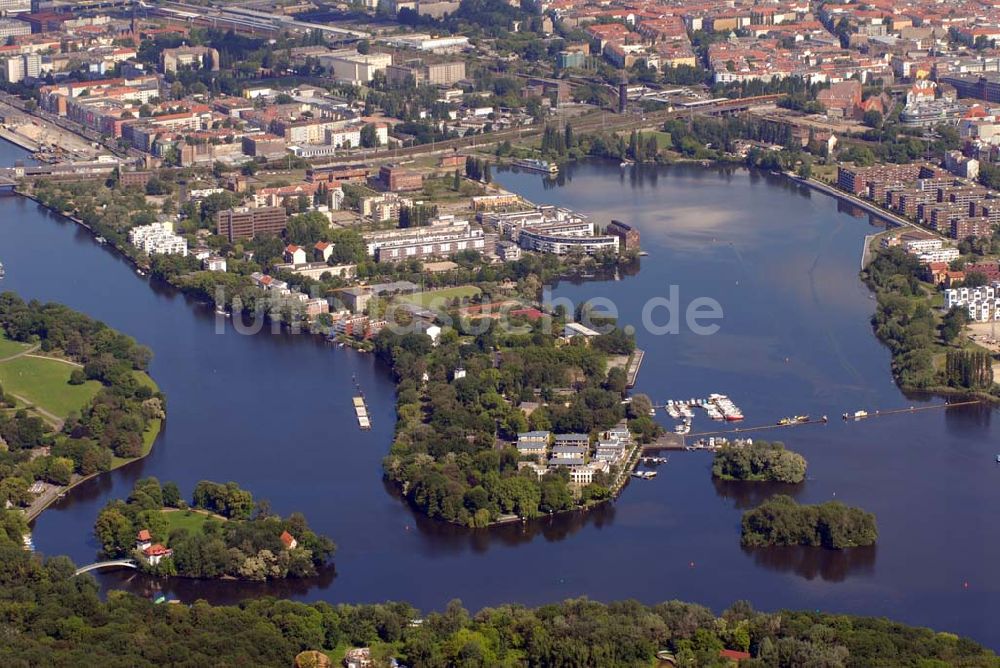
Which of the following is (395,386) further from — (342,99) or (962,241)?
(342,99)

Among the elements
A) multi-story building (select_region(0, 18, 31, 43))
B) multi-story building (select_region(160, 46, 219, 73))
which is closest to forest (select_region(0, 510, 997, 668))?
multi-story building (select_region(160, 46, 219, 73))

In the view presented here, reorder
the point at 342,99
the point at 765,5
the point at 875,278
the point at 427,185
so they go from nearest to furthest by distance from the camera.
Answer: the point at 875,278, the point at 427,185, the point at 342,99, the point at 765,5

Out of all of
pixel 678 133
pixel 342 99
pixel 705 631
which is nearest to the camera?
pixel 705 631

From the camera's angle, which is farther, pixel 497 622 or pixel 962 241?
pixel 962 241

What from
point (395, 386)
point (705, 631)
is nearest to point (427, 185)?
point (395, 386)

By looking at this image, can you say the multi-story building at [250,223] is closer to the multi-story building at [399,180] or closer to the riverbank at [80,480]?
the multi-story building at [399,180]

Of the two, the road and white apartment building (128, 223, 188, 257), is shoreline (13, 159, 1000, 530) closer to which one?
white apartment building (128, 223, 188, 257)

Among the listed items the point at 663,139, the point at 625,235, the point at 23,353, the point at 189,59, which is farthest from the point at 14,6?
the point at 23,353

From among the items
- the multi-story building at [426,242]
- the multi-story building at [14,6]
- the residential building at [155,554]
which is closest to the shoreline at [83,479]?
the residential building at [155,554]
